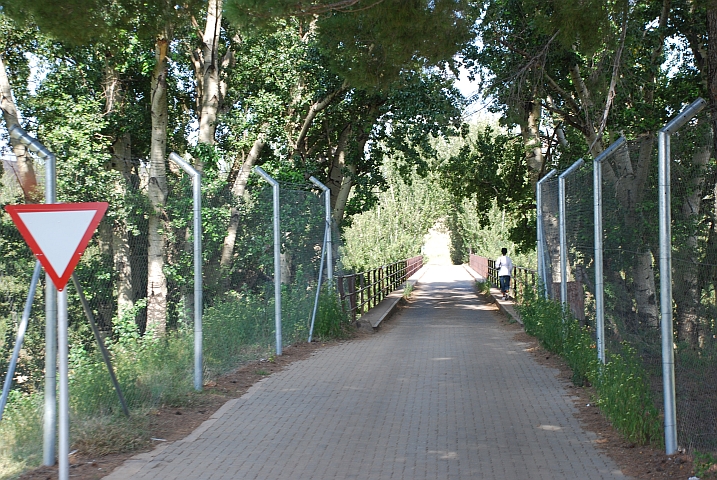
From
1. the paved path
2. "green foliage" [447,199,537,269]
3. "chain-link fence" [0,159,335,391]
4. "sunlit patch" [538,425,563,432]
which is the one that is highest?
"green foliage" [447,199,537,269]

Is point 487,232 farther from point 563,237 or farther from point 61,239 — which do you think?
point 61,239

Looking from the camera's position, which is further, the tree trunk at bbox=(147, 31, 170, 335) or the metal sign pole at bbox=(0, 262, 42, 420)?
Result: the tree trunk at bbox=(147, 31, 170, 335)

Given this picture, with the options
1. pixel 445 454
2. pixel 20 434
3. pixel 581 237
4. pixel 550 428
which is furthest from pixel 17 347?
pixel 581 237

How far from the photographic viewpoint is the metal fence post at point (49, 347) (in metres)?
6.26

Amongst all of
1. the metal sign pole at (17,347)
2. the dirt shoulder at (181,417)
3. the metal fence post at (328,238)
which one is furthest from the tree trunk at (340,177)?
the metal sign pole at (17,347)

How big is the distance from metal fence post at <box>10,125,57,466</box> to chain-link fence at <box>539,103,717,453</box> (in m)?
4.82

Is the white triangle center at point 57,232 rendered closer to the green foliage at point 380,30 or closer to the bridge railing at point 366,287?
the green foliage at point 380,30

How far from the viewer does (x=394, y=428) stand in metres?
7.75

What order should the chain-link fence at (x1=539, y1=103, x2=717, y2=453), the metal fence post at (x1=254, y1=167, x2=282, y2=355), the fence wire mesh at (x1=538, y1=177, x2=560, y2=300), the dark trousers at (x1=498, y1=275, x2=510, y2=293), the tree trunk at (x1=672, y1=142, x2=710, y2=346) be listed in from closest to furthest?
the chain-link fence at (x1=539, y1=103, x2=717, y2=453)
the tree trunk at (x1=672, y1=142, x2=710, y2=346)
the metal fence post at (x1=254, y1=167, x2=282, y2=355)
the fence wire mesh at (x1=538, y1=177, x2=560, y2=300)
the dark trousers at (x1=498, y1=275, x2=510, y2=293)

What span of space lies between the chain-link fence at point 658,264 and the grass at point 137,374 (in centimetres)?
456

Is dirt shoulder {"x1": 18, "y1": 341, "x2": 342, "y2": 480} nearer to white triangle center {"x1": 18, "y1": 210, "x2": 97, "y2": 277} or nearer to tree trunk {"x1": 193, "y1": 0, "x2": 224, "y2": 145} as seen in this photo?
white triangle center {"x1": 18, "y1": 210, "x2": 97, "y2": 277}

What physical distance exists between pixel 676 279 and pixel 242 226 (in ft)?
26.2

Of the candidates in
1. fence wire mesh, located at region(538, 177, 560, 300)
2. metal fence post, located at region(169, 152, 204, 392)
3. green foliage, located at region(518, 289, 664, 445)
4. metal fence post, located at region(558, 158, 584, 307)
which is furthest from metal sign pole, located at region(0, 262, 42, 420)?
fence wire mesh, located at region(538, 177, 560, 300)

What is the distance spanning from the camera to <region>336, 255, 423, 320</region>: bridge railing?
57.6 feet
